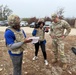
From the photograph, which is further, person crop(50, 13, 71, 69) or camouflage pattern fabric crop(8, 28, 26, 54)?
person crop(50, 13, 71, 69)

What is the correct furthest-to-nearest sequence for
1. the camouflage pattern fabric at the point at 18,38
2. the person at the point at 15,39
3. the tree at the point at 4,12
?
the tree at the point at 4,12, the camouflage pattern fabric at the point at 18,38, the person at the point at 15,39

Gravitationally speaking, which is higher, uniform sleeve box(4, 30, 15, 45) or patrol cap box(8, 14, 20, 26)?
patrol cap box(8, 14, 20, 26)

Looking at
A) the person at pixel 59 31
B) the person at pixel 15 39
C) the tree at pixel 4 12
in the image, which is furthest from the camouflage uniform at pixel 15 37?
the tree at pixel 4 12

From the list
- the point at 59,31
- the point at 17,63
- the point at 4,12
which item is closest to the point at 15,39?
the point at 17,63

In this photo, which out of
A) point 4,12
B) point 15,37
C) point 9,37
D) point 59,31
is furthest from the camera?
point 4,12

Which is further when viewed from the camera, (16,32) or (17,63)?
(17,63)

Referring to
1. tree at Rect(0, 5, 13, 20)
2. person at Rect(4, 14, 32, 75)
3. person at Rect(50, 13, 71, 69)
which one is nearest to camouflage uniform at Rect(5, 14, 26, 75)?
person at Rect(4, 14, 32, 75)

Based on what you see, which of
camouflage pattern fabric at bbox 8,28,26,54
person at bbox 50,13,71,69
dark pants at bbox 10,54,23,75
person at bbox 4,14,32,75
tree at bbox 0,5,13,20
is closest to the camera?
person at bbox 4,14,32,75

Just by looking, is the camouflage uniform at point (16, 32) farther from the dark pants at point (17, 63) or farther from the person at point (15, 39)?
the dark pants at point (17, 63)

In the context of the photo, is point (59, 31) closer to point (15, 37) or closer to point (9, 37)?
point (15, 37)

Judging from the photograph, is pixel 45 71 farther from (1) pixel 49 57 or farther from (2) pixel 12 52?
(2) pixel 12 52

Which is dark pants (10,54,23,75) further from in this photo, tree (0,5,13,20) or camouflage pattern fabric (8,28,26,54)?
tree (0,5,13,20)

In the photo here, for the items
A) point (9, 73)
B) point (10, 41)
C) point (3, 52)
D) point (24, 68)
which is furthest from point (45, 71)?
point (10, 41)

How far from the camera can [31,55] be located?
710cm
